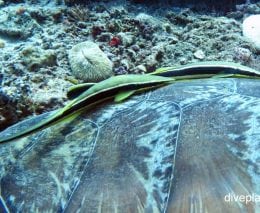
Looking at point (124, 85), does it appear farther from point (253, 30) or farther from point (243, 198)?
point (253, 30)

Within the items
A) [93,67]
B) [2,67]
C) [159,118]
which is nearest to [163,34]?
[93,67]

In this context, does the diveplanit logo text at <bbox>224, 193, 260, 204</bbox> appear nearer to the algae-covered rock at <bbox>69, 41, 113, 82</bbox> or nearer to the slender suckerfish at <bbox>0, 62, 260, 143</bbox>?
the slender suckerfish at <bbox>0, 62, 260, 143</bbox>

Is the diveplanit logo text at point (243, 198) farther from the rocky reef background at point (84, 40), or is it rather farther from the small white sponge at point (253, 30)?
the small white sponge at point (253, 30)

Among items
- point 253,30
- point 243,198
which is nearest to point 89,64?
point 243,198

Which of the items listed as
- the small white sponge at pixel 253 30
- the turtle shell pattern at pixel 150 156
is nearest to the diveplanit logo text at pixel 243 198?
the turtle shell pattern at pixel 150 156

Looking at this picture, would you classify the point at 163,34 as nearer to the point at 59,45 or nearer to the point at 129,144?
the point at 59,45
